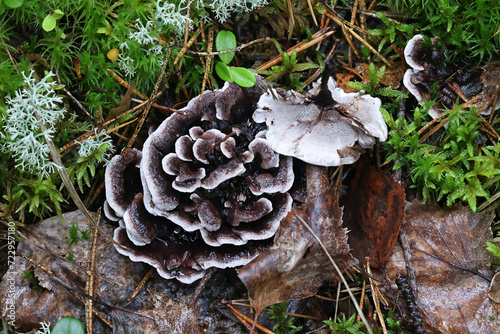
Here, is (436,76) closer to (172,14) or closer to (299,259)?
(299,259)

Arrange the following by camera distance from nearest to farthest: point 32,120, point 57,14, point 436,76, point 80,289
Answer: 1. point 57,14
2. point 32,120
3. point 80,289
4. point 436,76

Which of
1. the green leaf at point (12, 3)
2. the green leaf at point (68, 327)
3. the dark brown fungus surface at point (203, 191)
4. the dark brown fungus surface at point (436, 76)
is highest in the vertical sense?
the green leaf at point (12, 3)

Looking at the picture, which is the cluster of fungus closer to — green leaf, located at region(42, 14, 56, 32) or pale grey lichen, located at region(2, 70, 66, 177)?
pale grey lichen, located at region(2, 70, 66, 177)

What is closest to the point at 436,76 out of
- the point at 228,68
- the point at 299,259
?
the point at 228,68

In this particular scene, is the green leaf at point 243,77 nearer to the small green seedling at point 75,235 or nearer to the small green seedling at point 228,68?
the small green seedling at point 228,68

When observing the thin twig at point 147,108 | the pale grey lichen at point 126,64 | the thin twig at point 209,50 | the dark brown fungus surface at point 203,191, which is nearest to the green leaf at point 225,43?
the thin twig at point 209,50

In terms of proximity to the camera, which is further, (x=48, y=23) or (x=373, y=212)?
(x=373, y=212)

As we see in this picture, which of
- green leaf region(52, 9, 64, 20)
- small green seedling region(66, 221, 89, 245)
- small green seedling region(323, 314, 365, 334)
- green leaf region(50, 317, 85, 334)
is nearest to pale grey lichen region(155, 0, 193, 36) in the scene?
green leaf region(52, 9, 64, 20)
